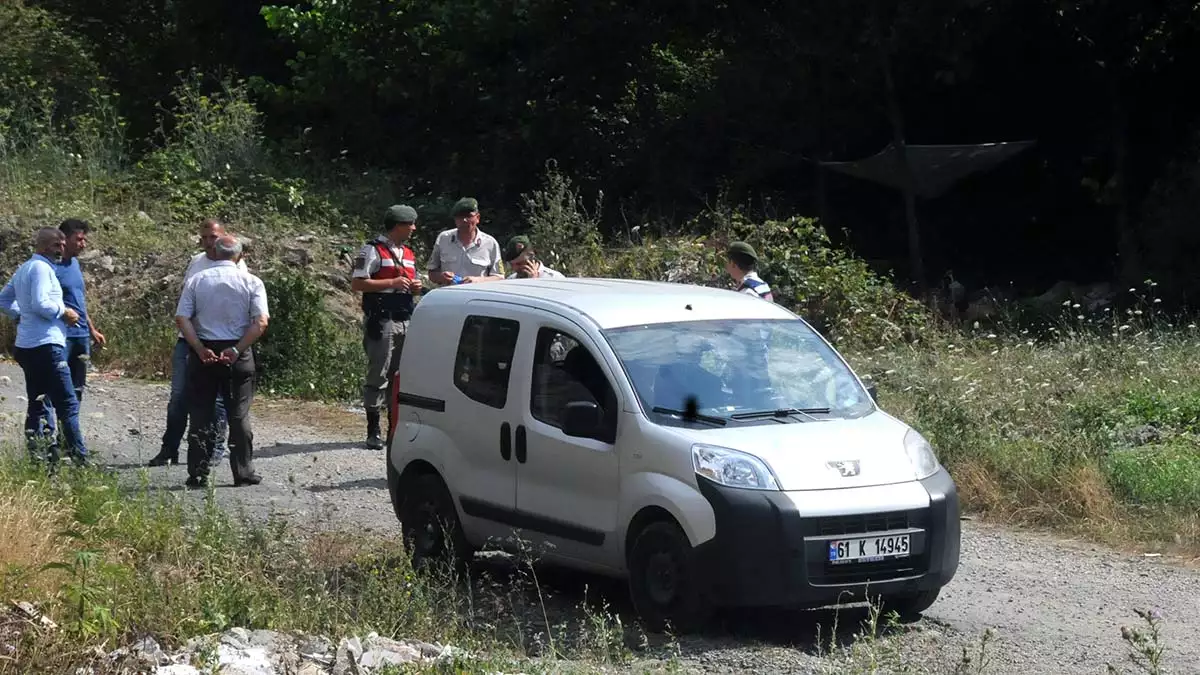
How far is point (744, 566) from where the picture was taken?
7.14m

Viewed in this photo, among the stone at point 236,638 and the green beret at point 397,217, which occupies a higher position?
the green beret at point 397,217

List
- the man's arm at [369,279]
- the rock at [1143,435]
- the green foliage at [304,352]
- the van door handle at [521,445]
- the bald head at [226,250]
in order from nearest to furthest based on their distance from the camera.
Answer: the van door handle at [521,445]
the bald head at [226,250]
the rock at [1143,435]
the man's arm at [369,279]
the green foliage at [304,352]

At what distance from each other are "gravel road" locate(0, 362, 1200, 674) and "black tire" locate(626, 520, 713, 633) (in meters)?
0.16

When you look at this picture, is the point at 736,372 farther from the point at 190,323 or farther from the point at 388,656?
the point at 190,323

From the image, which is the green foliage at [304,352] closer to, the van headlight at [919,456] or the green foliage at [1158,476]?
the green foliage at [1158,476]

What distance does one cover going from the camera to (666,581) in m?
7.46

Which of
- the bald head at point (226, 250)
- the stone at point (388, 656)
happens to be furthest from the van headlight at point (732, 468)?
the bald head at point (226, 250)

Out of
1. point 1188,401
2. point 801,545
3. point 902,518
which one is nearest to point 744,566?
point 801,545

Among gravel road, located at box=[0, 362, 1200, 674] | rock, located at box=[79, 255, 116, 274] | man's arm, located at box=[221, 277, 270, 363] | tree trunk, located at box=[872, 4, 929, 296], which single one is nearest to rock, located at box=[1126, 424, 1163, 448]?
gravel road, located at box=[0, 362, 1200, 674]

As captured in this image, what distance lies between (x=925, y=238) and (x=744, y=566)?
1659cm

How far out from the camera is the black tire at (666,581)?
23.9ft

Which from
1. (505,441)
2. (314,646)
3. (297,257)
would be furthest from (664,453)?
(297,257)

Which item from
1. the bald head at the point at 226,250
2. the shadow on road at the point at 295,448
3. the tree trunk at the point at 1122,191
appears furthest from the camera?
the tree trunk at the point at 1122,191

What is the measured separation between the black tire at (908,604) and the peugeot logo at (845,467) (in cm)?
79
